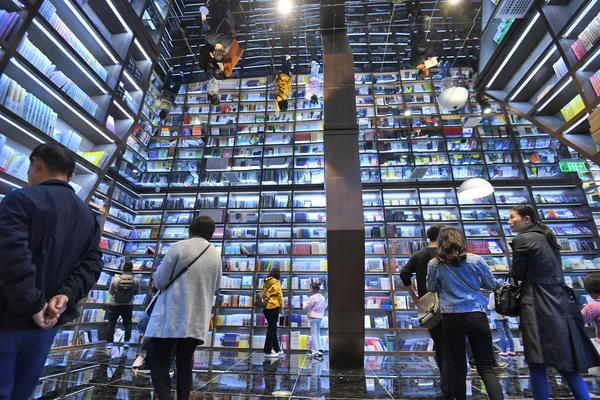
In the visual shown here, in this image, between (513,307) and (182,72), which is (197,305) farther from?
(182,72)

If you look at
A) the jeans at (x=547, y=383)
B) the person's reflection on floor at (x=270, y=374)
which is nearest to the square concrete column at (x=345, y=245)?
the person's reflection on floor at (x=270, y=374)

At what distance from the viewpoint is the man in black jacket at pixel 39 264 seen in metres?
0.94

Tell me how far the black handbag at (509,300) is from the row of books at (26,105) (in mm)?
4403

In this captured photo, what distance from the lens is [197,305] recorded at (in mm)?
1571

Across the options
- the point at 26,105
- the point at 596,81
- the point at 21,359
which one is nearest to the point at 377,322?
the point at 596,81

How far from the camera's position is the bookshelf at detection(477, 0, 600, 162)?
3354mm

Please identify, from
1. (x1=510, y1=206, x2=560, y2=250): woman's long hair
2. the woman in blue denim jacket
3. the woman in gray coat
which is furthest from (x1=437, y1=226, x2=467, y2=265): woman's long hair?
the woman in gray coat

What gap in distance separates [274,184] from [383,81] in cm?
375

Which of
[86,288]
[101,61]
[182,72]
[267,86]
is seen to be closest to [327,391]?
[86,288]

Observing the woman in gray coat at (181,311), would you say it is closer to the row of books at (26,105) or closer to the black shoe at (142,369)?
the black shoe at (142,369)

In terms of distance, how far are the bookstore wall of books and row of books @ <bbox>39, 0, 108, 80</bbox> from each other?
0.16 ft

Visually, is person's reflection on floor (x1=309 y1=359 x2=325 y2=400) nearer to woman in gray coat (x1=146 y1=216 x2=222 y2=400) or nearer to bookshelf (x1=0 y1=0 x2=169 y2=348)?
woman in gray coat (x1=146 y1=216 x2=222 y2=400)

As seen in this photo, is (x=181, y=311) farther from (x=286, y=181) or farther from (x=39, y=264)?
(x=286, y=181)

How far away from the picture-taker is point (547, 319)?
1602mm
